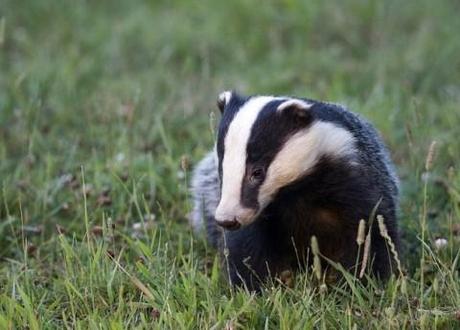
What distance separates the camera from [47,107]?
21.2ft

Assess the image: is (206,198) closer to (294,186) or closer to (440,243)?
(294,186)

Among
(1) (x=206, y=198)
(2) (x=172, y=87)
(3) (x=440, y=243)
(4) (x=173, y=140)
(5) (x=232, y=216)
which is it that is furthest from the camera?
(2) (x=172, y=87)

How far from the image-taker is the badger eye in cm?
387

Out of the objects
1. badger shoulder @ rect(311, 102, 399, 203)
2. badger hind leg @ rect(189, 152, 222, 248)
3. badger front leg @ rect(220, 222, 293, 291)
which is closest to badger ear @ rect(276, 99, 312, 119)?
badger shoulder @ rect(311, 102, 399, 203)

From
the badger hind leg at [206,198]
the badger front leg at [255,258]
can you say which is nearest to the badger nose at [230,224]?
the badger front leg at [255,258]

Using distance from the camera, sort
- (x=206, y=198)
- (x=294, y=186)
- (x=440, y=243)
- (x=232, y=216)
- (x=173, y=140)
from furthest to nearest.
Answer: (x=173, y=140), (x=206, y=198), (x=440, y=243), (x=294, y=186), (x=232, y=216)

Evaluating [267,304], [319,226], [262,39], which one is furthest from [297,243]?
[262,39]

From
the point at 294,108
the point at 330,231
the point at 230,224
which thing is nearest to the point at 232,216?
the point at 230,224

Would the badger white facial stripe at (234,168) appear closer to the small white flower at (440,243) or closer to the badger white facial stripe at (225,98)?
the badger white facial stripe at (225,98)

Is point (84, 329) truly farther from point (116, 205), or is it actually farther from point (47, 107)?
point (47, 107)

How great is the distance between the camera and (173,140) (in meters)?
6.08

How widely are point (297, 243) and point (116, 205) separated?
1145 mm

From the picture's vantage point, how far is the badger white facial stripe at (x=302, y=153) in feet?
12.9

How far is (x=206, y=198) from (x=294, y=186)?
94cm
